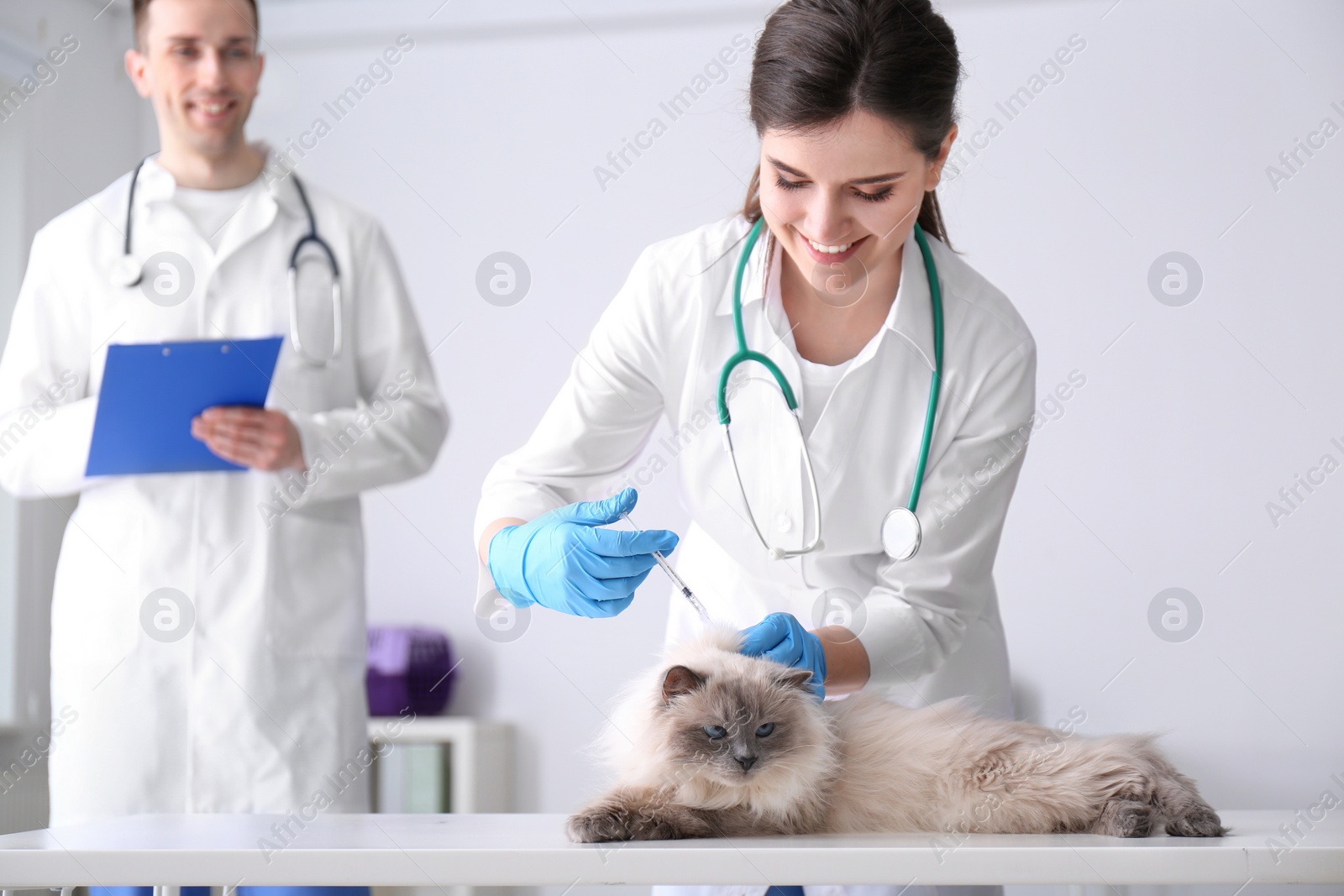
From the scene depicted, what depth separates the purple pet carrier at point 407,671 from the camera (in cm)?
283

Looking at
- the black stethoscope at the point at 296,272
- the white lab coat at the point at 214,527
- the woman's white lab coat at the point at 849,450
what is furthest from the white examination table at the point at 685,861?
the black stethoscope at the point at 296,272

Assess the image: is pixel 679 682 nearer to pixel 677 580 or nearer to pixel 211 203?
pixel 677 580

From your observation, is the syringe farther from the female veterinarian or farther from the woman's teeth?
the woman's teeth

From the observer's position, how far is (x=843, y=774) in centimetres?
107

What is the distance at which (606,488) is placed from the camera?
2.70 m

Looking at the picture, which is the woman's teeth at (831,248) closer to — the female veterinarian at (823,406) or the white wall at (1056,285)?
the female veterinarian at (823,406)

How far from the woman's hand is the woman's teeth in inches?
16.6

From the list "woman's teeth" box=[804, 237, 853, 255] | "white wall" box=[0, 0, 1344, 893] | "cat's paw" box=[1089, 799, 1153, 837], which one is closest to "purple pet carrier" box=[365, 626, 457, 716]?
"white wall" box=[0, 0, 1344, 893]

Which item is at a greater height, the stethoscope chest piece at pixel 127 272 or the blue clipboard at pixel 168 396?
the stethoscope chest piece at pixel 127 272

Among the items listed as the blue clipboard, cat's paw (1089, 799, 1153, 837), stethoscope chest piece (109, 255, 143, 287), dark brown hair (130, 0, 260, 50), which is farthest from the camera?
dark brown hair (130, 0, 260, 50)

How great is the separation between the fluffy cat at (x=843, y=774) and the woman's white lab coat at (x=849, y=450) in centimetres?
21

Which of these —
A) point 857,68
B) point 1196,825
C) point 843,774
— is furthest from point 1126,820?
point 857,68

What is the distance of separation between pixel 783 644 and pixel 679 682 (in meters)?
0.16

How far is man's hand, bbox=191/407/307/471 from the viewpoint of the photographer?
1712 mm
